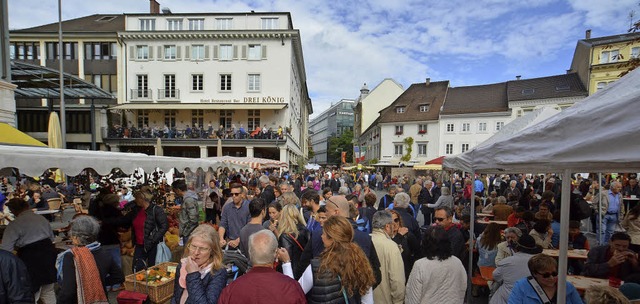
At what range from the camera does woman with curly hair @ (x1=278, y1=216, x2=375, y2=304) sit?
2455 millimetres

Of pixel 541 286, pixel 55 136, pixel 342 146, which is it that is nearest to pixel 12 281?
pixel 541 286

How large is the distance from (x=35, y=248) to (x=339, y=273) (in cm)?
410

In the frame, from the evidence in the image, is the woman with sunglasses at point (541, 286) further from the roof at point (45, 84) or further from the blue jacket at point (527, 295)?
the roof at point (45, 84)

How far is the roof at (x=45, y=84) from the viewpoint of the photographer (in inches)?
625

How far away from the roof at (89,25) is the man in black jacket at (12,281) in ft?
118

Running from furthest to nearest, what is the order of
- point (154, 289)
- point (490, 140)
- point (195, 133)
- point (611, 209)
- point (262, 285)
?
point (195, 133)
point (611, 209)
point (490, 140)
point (154, 289)
point (262, 285)

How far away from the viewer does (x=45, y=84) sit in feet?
65.4

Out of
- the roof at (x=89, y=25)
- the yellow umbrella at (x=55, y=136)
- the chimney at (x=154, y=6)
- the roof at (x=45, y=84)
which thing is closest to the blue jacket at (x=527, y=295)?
the yellow umbrella at (x=55, y=136)

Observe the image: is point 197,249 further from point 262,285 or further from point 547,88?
point 547,88

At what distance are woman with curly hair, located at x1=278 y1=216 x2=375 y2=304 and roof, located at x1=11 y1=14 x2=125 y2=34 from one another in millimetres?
37399

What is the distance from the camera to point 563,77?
128 feet

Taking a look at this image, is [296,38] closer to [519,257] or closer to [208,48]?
[208,48]

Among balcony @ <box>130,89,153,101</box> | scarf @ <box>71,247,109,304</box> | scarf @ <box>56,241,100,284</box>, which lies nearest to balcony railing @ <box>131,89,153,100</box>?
balcony @ <box>130,89,153,101</box>

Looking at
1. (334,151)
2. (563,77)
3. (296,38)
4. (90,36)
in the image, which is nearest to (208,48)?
(296,38)
